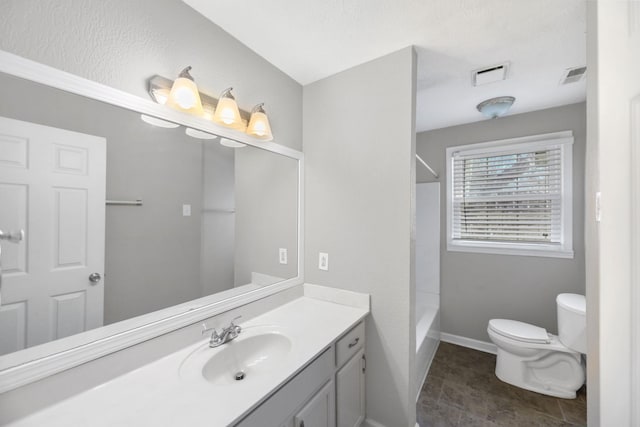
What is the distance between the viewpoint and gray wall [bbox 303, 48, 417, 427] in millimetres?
1448

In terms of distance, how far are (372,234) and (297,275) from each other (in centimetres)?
62

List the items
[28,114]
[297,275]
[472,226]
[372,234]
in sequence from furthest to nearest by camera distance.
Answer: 1. [472,226]
2. [297,275]
3. [372,234]
4. [28,114]

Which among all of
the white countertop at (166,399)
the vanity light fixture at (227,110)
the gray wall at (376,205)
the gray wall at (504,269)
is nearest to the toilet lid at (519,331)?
the gray wall at (504,269)

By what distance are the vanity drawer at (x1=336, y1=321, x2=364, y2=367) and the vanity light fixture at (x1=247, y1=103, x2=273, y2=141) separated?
1.20 m

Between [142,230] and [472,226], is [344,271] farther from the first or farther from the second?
[472,226]

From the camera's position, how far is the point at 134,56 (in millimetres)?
967

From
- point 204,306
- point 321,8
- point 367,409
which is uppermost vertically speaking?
point 321,8

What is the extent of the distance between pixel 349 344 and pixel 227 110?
1.39 metres

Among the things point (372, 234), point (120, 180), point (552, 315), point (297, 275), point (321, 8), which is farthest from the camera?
point (552, 315)

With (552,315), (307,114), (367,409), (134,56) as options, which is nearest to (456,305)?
(552,315)

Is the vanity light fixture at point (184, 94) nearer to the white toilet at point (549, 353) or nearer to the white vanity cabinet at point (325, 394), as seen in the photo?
the white vanity cabinet at point (325, 394)

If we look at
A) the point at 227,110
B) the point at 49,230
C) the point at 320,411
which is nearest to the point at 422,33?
the point at 227,110

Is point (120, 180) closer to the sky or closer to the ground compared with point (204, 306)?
closer to the sky

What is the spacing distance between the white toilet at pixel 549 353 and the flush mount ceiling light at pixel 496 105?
1.59 metres
